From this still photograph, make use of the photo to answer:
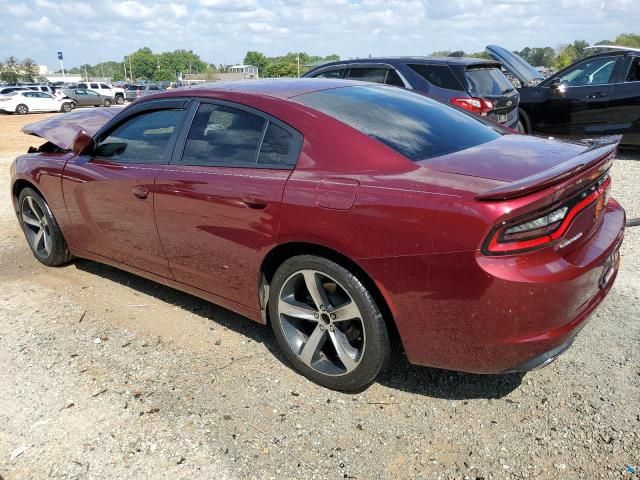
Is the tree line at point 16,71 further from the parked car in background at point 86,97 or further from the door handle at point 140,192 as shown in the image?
the door handle at point 140,192

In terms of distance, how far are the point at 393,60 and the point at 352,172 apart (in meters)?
5.69

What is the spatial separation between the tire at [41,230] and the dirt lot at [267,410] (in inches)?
39.1

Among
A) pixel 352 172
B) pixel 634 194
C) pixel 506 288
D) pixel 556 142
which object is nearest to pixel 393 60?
pixel 634 194

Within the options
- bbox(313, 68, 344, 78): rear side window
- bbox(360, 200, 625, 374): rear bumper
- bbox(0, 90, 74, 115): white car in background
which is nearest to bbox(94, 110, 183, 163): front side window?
bbox(360, 200, 625, 374): rear bumper

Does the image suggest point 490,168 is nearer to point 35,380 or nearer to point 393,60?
point 35,380

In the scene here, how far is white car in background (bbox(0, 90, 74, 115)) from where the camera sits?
104ft

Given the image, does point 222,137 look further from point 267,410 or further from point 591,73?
point 591,73

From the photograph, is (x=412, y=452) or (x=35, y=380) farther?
(x=35, y=380)

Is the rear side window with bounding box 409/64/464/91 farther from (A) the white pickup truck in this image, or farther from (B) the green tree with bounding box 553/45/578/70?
(B) the green tree with bounding box 553/45/578/70

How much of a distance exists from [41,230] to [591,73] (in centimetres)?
851

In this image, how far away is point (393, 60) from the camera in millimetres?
7781

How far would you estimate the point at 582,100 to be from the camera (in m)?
8.91

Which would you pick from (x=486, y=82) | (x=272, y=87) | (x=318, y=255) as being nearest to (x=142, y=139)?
(x=272, y=87)

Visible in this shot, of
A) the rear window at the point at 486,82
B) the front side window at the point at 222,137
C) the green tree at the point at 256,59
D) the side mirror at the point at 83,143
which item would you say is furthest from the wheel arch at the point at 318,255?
the green tree at the point at 256,59
